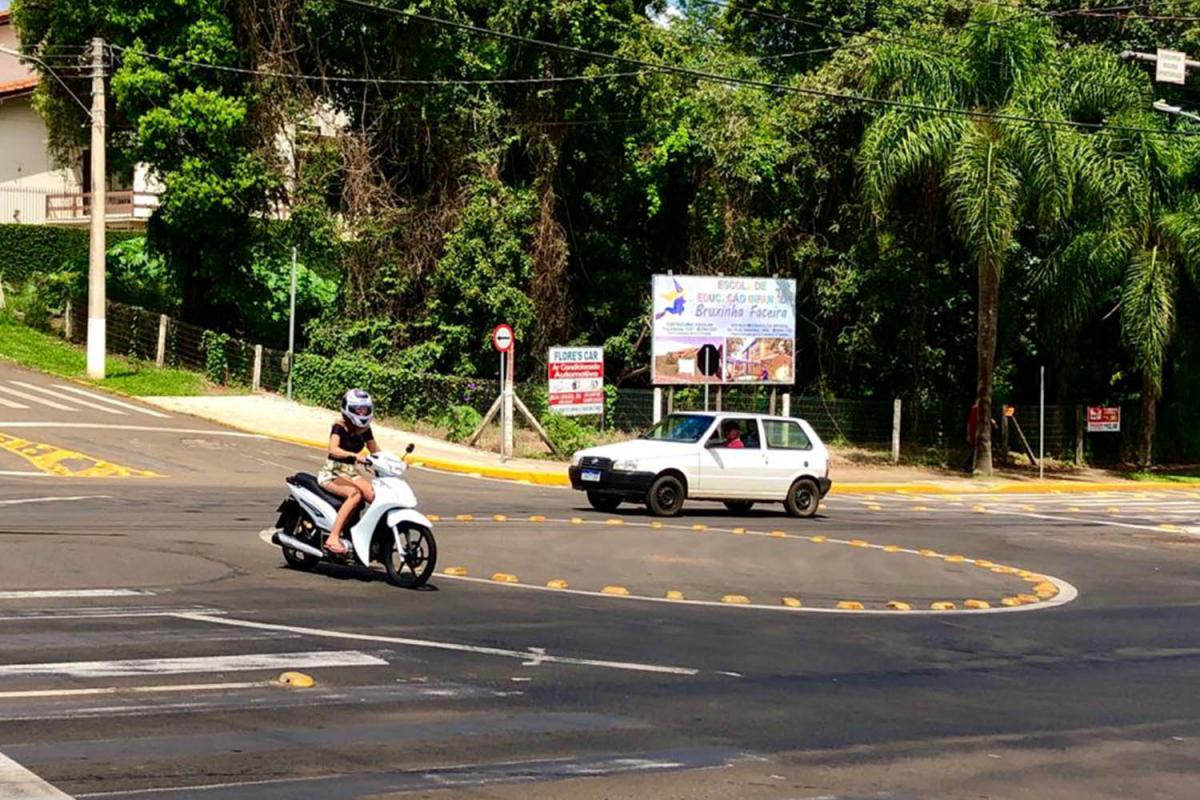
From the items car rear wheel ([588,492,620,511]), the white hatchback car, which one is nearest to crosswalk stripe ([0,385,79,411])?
the white hatchback car

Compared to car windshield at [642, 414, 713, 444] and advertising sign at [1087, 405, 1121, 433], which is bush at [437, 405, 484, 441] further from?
advertising sign at [1087, 405, 1121, 433]

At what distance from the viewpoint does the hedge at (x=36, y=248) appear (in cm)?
4831

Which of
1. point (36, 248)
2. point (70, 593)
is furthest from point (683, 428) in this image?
point (36, 248)

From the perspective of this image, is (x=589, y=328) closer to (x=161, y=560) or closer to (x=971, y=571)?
(x=971, y=571)

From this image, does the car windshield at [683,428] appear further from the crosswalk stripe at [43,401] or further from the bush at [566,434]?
the crosswalk stripe at [43,401]

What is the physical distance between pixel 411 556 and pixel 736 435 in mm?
10831

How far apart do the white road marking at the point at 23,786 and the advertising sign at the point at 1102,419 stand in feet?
129

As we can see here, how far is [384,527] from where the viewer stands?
14258 mm

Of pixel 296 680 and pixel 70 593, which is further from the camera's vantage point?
pixel 70 593

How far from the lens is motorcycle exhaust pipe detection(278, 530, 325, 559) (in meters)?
14.6

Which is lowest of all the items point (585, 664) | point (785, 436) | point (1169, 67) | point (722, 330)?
point (585, 664)

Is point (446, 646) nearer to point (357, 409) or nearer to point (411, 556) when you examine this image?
point (411, 556)

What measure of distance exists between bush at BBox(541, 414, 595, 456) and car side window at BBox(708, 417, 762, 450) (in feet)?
34.5

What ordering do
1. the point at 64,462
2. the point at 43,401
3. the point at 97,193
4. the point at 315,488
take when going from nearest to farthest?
the point at 315,488, the point at 64,462, the point at 43,401, the point at 97,193
